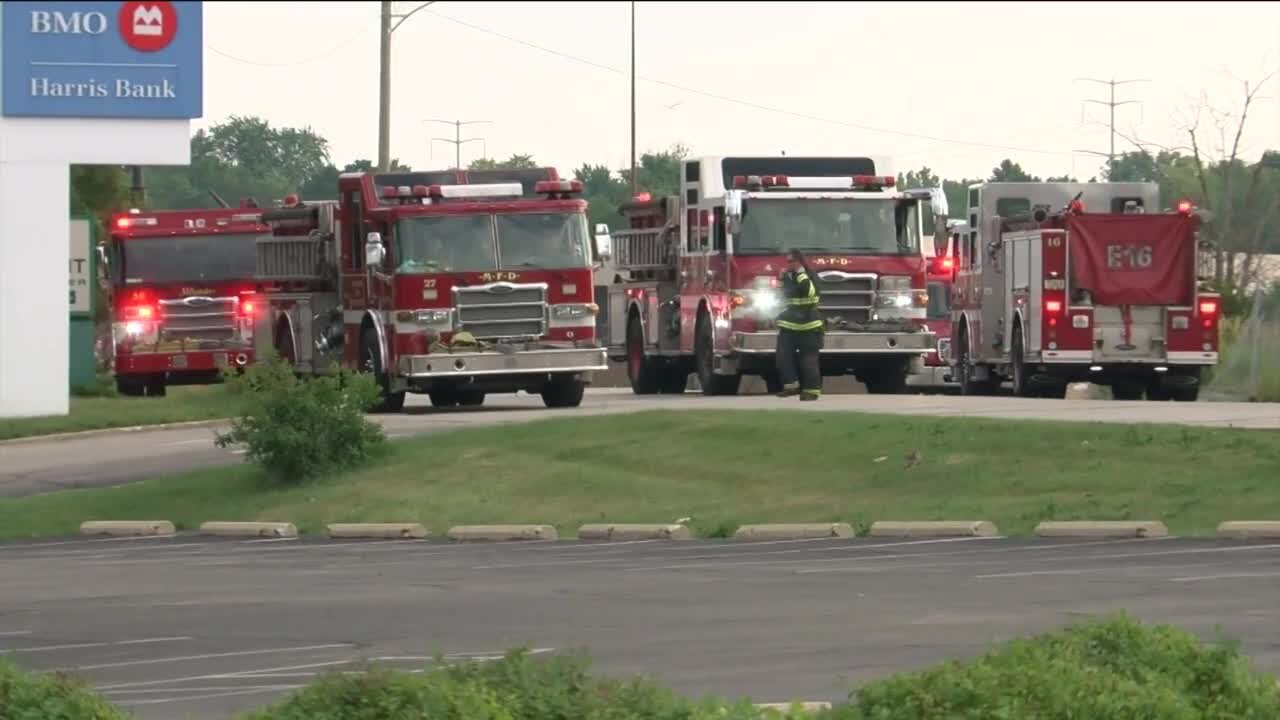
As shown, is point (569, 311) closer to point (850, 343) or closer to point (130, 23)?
Result: point (850, 343)

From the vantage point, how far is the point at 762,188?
3622 cm

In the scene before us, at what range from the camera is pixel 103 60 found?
3806 cm

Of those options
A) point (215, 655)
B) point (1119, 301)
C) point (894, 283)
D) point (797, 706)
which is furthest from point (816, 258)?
point (797, 706)

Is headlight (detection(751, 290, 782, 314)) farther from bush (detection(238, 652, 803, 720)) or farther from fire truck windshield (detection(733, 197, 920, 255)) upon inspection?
bush (detection(238, 652, 803, 720))

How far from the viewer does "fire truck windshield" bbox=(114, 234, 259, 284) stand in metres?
46.2

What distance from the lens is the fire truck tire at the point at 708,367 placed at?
122 feet

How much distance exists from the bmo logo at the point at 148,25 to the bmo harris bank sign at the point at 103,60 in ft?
0.05

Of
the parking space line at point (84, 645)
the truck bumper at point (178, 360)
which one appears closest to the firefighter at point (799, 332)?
the truck bumper at point (178, 360)

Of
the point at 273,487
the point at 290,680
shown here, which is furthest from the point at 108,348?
the point at 290,680

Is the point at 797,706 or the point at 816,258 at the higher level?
the point at 816,258

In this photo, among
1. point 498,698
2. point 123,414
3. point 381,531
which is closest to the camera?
point 498,698

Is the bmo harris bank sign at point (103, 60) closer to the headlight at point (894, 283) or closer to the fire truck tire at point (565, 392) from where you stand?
the fire truck tire at point (565, 392)

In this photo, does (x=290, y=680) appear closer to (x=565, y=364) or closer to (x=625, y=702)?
(x=625, y=702)

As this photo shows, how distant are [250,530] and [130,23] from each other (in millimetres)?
16889
